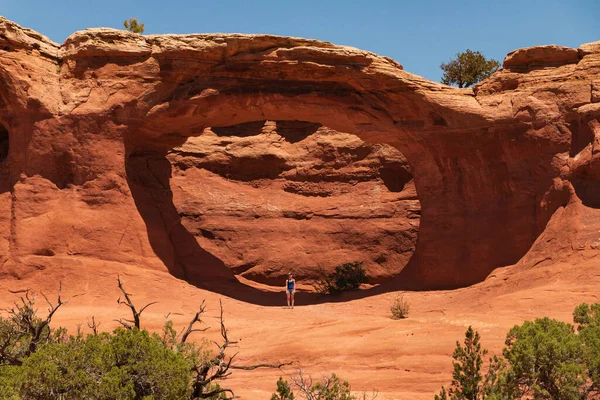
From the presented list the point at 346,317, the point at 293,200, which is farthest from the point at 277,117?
the point at 346,317

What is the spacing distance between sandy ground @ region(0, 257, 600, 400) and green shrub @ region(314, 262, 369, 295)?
1144mm

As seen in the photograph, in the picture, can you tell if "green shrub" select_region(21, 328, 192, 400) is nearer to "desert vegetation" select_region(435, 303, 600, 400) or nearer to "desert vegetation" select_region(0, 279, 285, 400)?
"desert vegetation" select_region(0, 279, 285, 400)

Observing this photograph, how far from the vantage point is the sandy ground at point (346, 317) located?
10578 millimetres

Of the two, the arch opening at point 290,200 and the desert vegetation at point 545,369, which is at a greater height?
the arch opening at point 290,200

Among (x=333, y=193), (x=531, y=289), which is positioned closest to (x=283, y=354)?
(x=531, y=289)

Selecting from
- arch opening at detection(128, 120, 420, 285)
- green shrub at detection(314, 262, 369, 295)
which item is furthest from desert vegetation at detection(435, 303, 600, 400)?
arch opening at detection(128, 120, 420, 285)

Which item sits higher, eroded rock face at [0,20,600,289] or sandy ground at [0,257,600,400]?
eroded rock face at [0,20,600,289]

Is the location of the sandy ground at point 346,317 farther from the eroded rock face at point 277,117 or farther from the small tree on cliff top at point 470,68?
the small tree on cliff top at point 470,68

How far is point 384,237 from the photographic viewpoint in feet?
73.8

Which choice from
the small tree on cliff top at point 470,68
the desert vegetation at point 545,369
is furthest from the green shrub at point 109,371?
the small tree on cliff top at point 470,68

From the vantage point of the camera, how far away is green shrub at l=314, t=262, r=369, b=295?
20.5 meters

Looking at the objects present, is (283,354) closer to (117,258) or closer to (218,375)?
(218,375)

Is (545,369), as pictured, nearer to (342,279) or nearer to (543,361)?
(543,361)

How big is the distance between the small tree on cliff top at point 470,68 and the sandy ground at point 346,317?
49.0 ft
